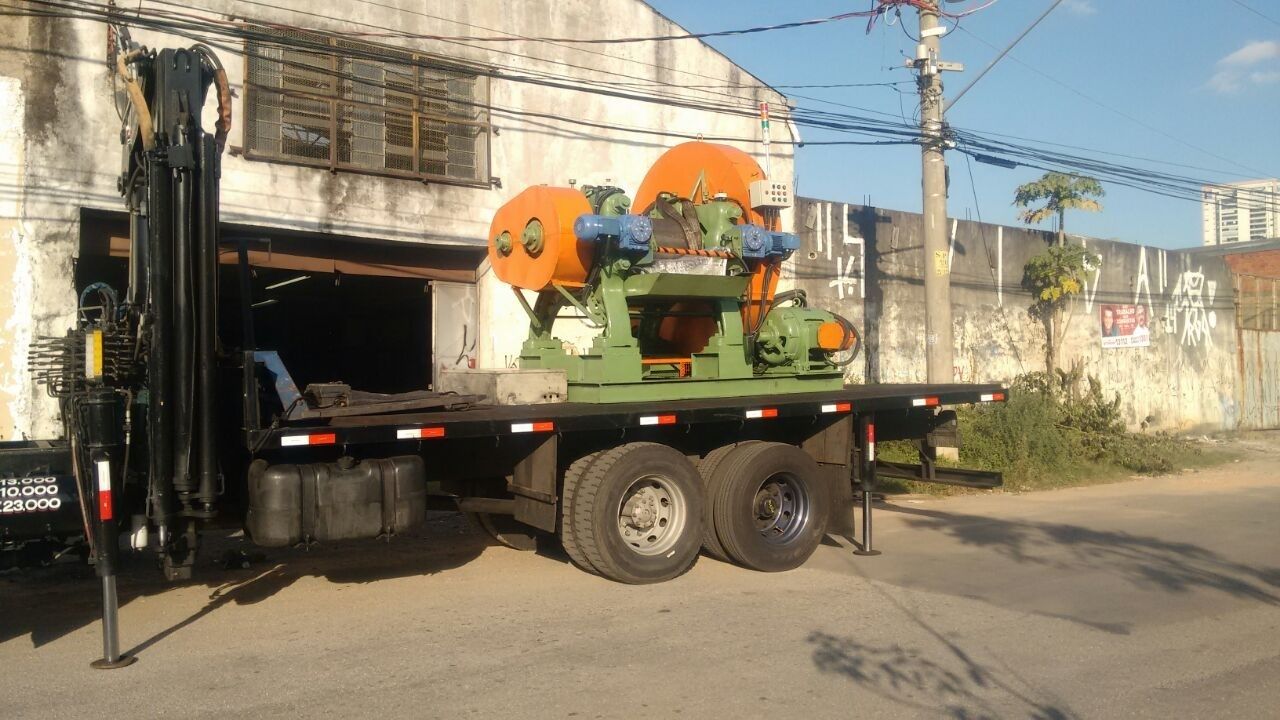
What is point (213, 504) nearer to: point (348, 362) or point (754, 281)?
point (754, 281)

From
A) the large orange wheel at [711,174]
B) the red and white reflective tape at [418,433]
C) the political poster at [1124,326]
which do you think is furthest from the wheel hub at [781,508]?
the political poster at [1124,326]

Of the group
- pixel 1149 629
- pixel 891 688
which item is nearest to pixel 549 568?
pixel 891 688

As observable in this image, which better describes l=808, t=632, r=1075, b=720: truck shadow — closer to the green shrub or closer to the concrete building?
the concrete building

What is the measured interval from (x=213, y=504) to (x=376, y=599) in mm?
1569

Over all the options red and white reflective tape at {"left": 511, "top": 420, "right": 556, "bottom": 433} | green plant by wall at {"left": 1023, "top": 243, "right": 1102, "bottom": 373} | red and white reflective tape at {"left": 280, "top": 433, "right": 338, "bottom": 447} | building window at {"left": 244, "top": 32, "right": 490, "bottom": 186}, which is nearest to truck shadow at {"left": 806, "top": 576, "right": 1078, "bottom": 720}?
red and white reflective tape at {"left": 511, "top": 420, "right": 556, "bottom": 433}

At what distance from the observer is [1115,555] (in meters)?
8.98

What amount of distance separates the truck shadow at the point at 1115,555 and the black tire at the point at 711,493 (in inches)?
105

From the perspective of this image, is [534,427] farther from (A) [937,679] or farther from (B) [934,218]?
(B) [934,218]

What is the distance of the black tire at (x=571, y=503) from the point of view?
749cm

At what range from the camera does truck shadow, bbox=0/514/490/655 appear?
6.67m

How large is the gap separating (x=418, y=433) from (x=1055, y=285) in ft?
54.5

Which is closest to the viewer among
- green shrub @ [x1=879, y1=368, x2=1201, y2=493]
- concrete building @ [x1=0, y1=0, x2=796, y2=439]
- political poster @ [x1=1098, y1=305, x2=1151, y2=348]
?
concrete building @ [x1=0, y1=0, x2=796, y2=439]

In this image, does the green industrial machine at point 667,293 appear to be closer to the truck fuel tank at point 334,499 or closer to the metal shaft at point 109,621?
the truck fuel tank at point 334,499

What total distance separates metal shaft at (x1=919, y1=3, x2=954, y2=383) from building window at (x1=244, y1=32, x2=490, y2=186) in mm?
6351
